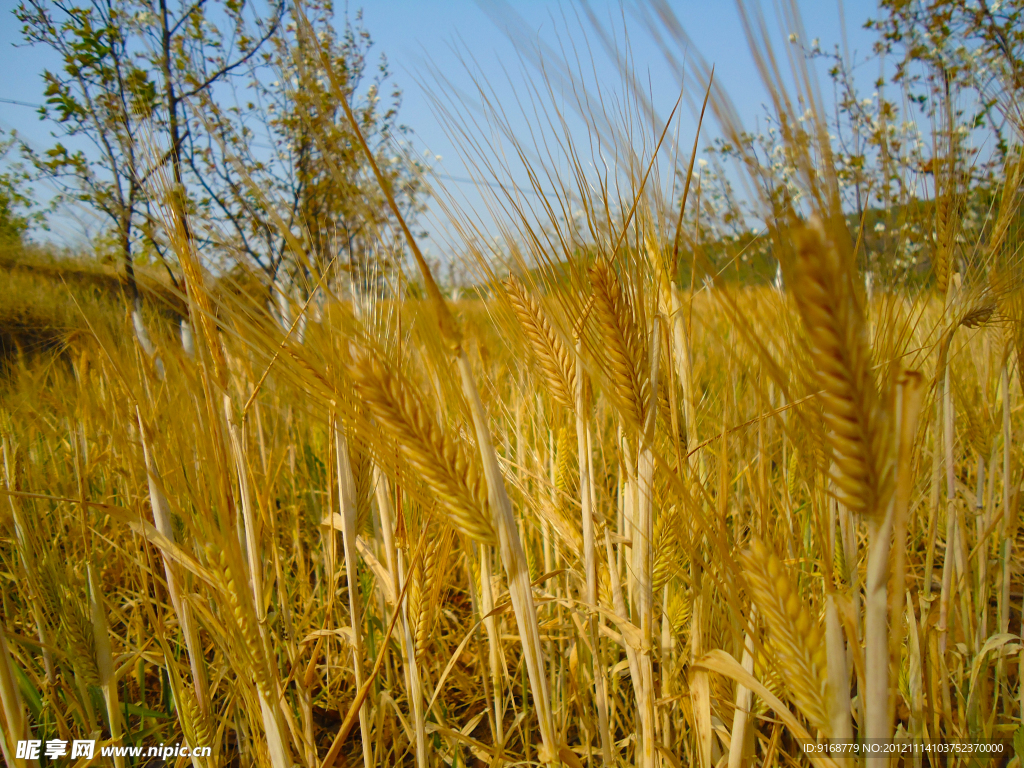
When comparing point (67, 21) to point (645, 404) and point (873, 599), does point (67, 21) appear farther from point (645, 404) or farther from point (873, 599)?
point (873, 599)

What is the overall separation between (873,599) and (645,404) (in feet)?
1.01

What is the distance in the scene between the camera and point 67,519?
166 centimetres

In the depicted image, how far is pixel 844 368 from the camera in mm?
369
